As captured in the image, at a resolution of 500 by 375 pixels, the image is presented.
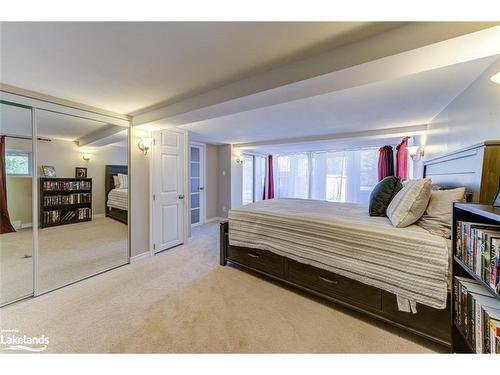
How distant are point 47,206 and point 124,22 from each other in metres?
2.29

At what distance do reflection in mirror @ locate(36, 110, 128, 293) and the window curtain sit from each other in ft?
19.3

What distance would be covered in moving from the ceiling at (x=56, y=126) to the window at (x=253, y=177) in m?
4.10

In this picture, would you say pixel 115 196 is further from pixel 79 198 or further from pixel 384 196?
pixel 384 196

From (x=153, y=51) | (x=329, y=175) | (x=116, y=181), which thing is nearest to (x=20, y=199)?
(x=116, y=181)

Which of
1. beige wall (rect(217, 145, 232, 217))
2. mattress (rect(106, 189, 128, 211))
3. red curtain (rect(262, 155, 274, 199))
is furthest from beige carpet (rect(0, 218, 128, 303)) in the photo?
red curtain (rect(262, 155, 274, 199))

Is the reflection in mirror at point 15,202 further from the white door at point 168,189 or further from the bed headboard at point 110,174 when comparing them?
the white door at point 168,189

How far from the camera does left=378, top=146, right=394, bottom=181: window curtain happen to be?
514cm

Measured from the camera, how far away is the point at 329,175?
630cm

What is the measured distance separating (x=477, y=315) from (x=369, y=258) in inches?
24.6

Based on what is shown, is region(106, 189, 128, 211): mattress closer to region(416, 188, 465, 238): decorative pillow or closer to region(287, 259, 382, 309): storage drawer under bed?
region(287, 259, 382, 309): storage drawer under bed

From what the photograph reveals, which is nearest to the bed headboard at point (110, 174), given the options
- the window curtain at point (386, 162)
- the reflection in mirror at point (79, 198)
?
the reflection in mirror at point (79, 198)

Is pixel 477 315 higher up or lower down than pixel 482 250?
lower down
